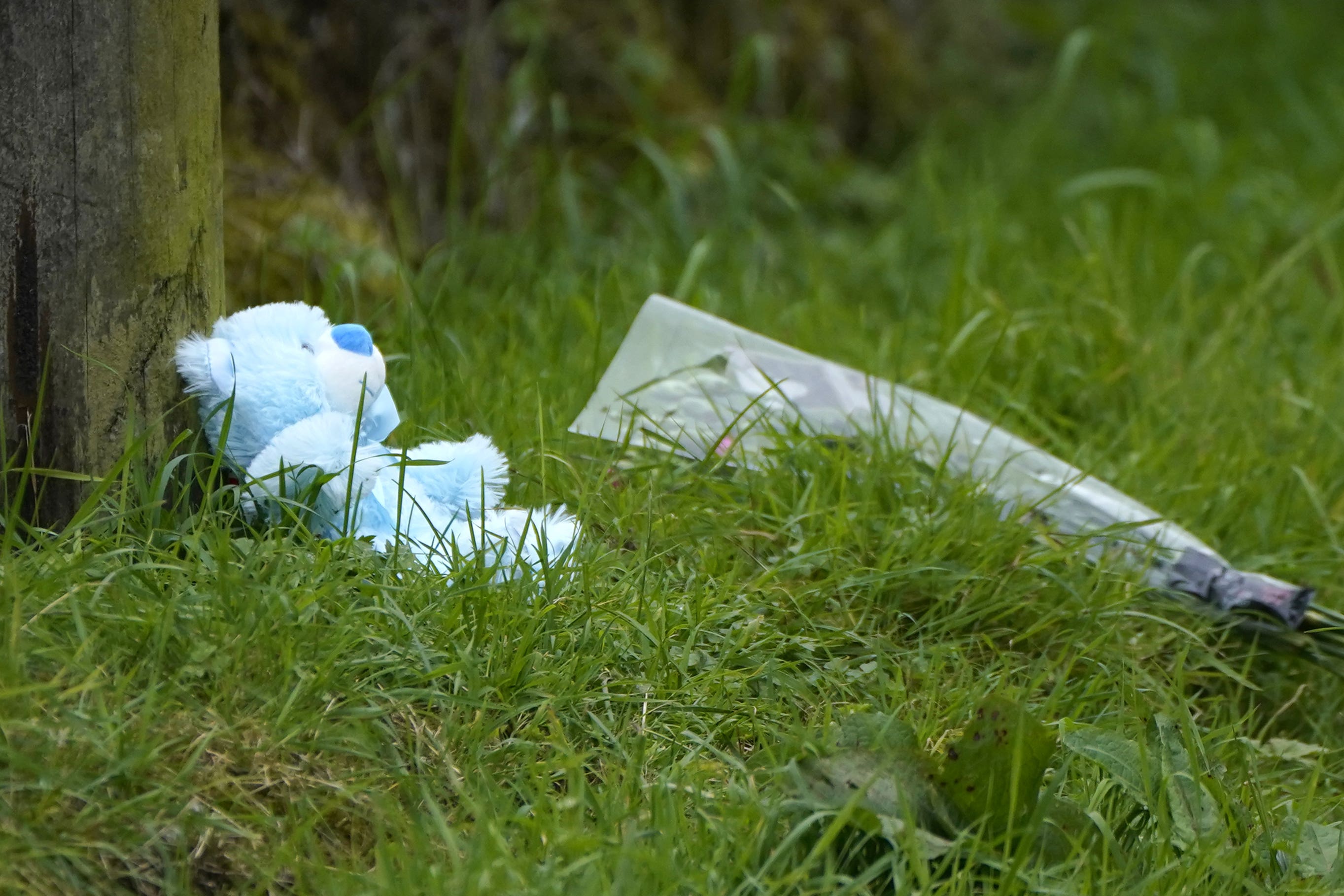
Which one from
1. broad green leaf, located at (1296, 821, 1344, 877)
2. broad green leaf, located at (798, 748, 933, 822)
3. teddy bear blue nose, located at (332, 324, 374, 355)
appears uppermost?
teddy bear blue nose, located at (332, 324, 374, 355)

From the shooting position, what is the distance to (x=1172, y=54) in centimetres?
610

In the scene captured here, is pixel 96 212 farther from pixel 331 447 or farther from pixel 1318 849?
pixel 1318 849

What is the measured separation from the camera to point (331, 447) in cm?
179

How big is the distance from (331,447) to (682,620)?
1.83ft

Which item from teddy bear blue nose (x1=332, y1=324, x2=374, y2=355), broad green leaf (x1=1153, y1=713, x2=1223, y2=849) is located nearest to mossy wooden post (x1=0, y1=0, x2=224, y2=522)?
teddy bear blue nose (x1=332, y1=324, x2=374, y2=355)

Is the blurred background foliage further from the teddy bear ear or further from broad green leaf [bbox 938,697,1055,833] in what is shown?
broad green leaf [bbox 938,697,1055,833]

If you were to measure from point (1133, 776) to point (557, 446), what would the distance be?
3.49 feet

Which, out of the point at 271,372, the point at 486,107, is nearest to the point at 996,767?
the point at 271,372

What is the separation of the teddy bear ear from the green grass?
0.59 feet

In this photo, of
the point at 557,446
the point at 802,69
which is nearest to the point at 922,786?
the point at 557,446

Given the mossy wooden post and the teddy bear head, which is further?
the teddy bear head

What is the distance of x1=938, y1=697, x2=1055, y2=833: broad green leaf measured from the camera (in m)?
1.59

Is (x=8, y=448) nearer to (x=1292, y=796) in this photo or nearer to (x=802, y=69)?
(x=1292, y=796)

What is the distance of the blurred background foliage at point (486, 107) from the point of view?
3098 mm
